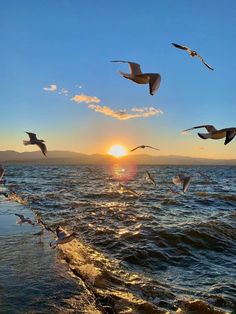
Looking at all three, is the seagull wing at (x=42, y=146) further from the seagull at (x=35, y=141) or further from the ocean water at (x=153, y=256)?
the ocean water at (x=153, y=256)

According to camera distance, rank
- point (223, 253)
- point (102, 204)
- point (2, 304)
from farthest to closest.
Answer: point (102, 204)
point (223, 253)
point (2, 304)

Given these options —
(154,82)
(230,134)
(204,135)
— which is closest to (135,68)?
(154,82)

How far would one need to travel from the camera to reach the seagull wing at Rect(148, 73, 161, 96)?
7530 mm

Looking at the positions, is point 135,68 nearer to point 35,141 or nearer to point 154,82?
point 154,82

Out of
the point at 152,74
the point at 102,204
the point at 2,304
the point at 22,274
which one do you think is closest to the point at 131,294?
the point at 22,274

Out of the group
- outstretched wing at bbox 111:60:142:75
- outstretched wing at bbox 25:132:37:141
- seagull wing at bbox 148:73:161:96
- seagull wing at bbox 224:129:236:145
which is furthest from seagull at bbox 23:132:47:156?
seagull wing at bbox 224:129:236:145

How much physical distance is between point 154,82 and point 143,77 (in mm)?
449

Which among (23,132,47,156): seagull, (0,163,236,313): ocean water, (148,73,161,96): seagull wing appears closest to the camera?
(148,73,161,96): seagull wing

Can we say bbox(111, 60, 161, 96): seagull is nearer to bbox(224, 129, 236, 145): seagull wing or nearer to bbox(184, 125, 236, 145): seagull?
bbox(184, 125, 236, 145): seagull

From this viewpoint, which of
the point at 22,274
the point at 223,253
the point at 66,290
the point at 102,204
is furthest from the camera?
the point at 102,204

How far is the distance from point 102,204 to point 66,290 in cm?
1604

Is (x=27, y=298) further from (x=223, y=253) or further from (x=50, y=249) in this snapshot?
(x=223, y=253)

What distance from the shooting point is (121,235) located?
13852mm

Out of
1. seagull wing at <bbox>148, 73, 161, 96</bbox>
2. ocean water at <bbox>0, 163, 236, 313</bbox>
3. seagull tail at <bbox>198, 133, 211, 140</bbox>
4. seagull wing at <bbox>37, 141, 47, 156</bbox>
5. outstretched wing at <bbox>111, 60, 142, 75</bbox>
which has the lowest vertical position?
ocean water at <bbox>0, 163, 236, 313</bbox>
